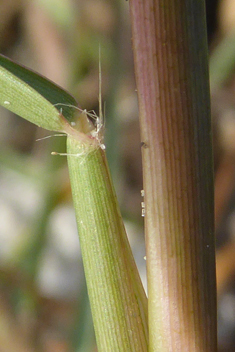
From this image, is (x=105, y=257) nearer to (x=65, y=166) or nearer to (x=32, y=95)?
(x=32, y=95)

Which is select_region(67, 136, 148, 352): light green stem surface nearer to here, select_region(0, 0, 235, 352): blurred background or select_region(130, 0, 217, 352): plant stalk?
select_region(130, 0, 217, 352): plant stalk

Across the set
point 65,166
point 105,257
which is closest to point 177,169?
point 105,257

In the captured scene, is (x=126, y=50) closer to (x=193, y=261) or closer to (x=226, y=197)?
(x=226, y=197)

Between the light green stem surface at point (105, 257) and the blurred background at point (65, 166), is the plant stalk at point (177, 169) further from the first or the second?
the blurred background at point (65, 166)

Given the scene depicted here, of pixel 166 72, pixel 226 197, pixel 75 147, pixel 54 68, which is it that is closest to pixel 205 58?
pixel 166 72

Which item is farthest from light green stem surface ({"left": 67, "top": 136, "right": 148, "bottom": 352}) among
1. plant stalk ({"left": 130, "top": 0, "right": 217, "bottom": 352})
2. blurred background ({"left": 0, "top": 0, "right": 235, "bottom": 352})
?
blurred background ({"left": 0, "top": 0, "right": 235, "bottom": 352})

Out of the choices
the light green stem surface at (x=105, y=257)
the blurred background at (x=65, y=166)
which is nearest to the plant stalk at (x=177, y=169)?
the light green stem surface at (x=105, y=257)
